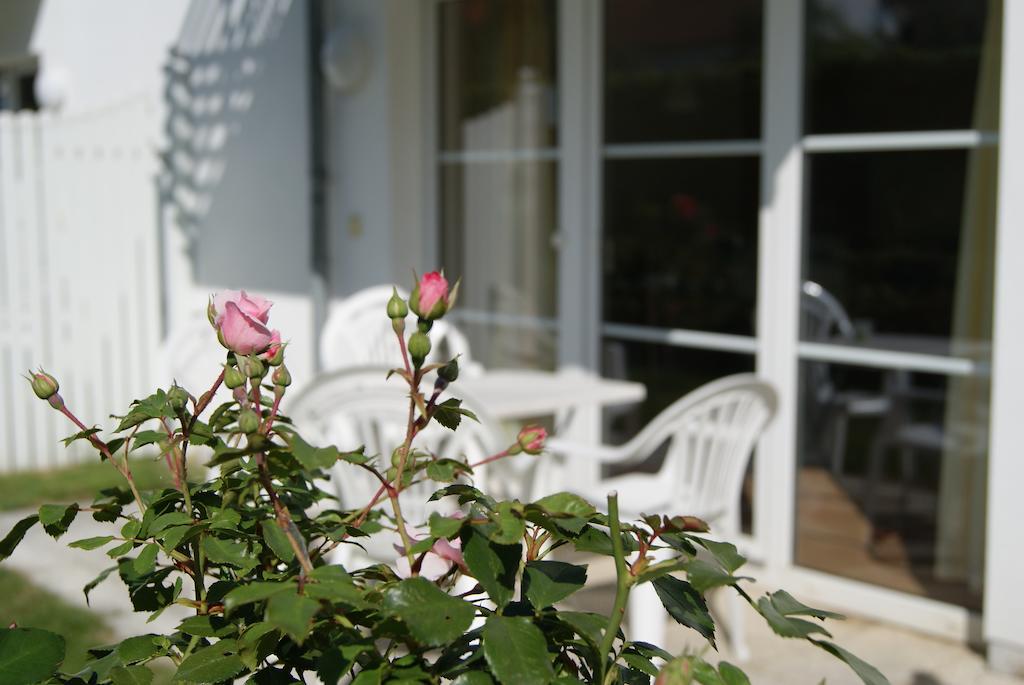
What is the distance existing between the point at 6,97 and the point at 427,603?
8.75 m

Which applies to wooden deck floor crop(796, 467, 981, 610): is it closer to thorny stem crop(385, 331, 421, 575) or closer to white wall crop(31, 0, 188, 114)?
thorny stem crop(385, 331, 421, 575)

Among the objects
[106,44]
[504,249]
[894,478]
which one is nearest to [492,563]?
[894,478]

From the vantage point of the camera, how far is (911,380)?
378 centimetres

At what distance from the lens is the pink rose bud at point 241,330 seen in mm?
901

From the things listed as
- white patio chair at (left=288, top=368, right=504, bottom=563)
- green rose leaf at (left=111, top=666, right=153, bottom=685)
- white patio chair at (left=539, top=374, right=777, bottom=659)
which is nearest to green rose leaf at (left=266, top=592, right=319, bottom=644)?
green rose leaf at (left=111, top=666, right=153, bottom=685)

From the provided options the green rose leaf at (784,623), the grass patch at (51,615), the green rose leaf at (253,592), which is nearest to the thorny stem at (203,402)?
the green rose leaf at (253,592)

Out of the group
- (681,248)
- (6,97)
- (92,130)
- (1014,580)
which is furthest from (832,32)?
(6,97)

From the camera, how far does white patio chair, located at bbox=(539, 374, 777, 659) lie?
10.4 feet

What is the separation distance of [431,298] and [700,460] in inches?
103

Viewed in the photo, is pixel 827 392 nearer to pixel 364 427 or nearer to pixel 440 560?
pixel 364 427

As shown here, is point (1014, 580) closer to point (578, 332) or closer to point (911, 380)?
point (911, 380)

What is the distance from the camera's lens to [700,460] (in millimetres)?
3426

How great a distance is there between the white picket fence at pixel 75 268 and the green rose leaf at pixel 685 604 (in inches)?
219

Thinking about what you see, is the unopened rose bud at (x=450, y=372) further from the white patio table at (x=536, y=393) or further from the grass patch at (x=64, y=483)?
the grass patch at (x=64, y=483)
